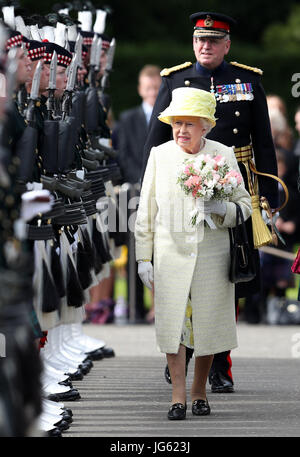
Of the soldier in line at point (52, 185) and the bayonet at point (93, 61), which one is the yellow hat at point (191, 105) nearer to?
the soldier in line at point (52, 185)

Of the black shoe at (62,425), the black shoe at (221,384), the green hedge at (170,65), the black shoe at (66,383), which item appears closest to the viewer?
the black shoe at (62,425)

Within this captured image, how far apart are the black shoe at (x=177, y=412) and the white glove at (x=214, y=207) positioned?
39.6 inches

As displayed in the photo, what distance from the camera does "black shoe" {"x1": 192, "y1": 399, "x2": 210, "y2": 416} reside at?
754 cm

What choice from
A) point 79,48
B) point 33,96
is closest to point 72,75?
point 79,48

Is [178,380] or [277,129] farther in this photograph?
[277,129]

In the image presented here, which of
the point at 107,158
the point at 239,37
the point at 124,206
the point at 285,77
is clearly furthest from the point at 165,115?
the point at 239,37

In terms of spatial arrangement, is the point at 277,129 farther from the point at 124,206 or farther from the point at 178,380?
the point at 178,380

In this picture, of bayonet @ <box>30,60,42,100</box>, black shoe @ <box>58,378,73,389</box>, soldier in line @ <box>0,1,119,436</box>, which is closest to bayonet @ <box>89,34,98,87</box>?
soldier in line @ <box>0,1,119,436</box>

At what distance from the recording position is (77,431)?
6.98m

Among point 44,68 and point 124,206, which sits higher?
point 44,68

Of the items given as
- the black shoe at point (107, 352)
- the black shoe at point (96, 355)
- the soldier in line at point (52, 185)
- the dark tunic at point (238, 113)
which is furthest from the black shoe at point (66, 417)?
the black shoe at point (107, 352)

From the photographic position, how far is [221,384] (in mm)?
8539

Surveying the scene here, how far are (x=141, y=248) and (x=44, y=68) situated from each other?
4.29 ft

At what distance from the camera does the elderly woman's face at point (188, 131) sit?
7.37 m
